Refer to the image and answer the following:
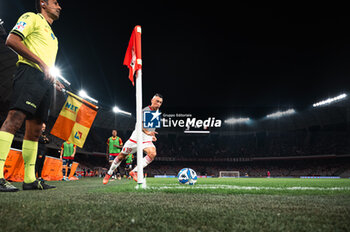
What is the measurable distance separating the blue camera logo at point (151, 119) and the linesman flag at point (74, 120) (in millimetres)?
1190

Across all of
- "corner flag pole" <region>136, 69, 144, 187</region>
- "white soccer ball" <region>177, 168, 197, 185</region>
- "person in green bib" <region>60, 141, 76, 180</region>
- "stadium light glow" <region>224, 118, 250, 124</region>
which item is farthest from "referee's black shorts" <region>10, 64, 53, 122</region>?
"stadium light glow" <region>224, 118, 250, 124</region>

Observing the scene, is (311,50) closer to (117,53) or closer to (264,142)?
(264,142)

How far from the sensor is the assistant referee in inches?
107

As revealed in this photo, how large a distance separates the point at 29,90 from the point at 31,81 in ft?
0.46

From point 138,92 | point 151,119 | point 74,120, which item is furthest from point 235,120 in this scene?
point 138,92

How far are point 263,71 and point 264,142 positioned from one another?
17.2m

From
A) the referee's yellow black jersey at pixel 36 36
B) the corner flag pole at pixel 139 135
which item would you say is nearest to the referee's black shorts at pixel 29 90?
the referee's yellow black jersey at pixel 36 36

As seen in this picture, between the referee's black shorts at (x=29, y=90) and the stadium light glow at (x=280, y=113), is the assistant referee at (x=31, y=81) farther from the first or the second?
the stadium light glow at (x=280, y=113)

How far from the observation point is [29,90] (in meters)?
2.79

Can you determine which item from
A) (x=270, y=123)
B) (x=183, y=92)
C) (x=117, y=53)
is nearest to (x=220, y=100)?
(x=183, y=92)

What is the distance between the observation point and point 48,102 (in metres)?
3.23

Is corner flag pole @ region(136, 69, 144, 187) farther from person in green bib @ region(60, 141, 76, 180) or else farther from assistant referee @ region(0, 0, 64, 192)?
person in green bib @ region(60, 141, 76, 180)

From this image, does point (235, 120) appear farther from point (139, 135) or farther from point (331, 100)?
point (139, 135)

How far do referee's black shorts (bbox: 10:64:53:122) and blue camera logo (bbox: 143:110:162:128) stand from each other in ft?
7.83
